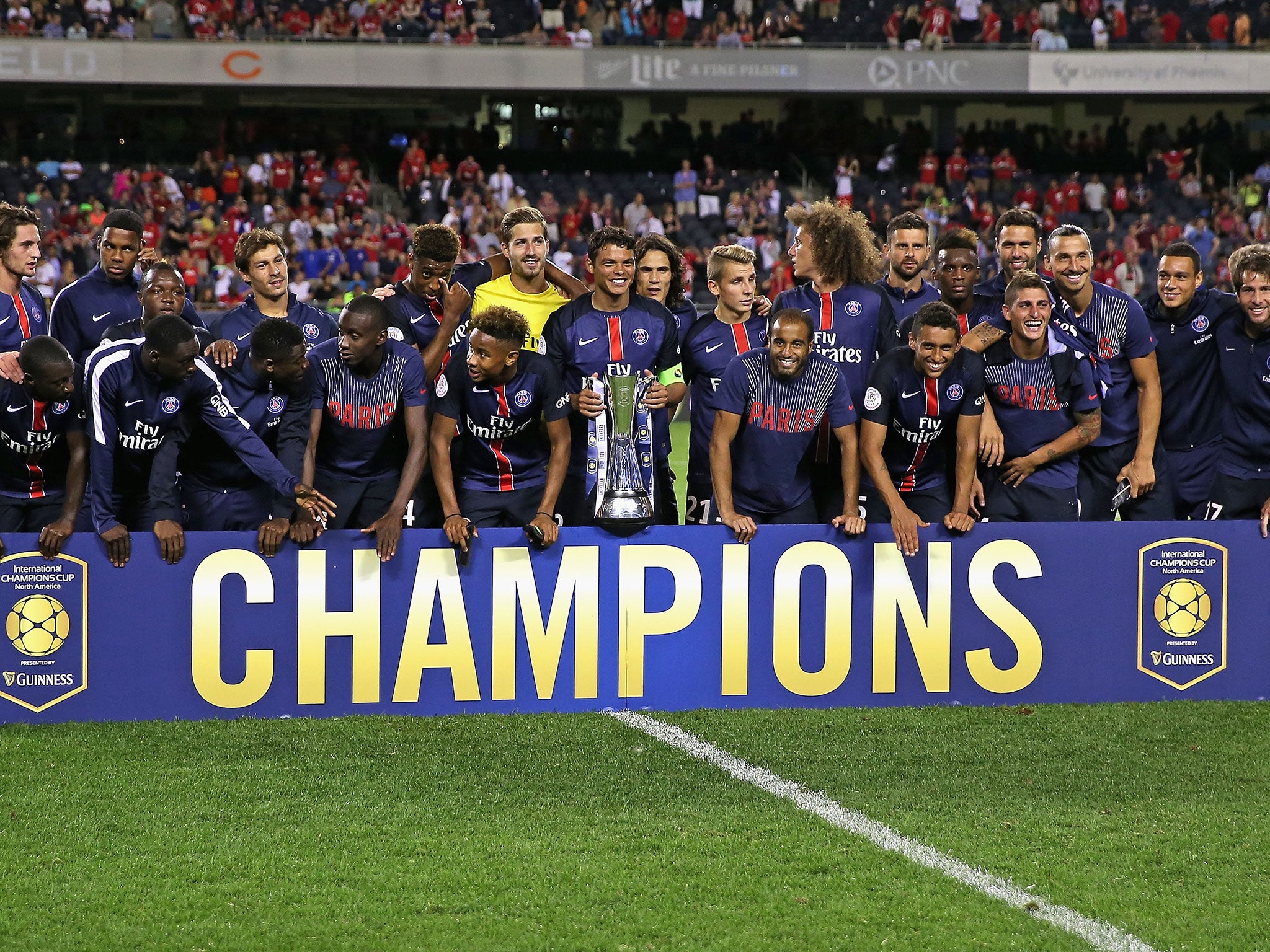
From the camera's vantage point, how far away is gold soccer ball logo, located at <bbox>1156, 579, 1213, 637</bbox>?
636cm

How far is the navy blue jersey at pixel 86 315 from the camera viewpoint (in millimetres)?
7023

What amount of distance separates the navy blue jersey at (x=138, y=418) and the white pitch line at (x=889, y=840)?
1907 mm

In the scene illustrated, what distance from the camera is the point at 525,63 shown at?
28641mm

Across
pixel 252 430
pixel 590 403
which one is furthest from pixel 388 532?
pixel 590 403

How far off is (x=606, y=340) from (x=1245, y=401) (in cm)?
307

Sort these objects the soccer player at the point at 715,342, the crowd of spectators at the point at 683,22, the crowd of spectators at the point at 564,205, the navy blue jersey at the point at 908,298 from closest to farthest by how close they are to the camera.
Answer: the soccer player at the point at 715,342 < the navy blue jersey at the point at 908,298 < the crowd of spectators at the point at 564,205 < the crowd of spectators at the point at 683,22

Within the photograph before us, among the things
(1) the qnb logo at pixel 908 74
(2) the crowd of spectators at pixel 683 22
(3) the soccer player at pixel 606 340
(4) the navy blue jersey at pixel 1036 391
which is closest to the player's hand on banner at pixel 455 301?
(3) the soccer player at pixel 606 340

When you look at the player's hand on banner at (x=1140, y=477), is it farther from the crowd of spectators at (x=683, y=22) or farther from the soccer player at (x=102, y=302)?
the crowd of spectators at (x=683, y=22)

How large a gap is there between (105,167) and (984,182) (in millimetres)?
17460

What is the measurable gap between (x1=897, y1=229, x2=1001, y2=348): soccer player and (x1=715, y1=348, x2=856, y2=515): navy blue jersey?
56 centimetres

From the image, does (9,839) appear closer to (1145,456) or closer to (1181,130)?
(1145,456)

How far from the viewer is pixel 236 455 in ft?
20.6

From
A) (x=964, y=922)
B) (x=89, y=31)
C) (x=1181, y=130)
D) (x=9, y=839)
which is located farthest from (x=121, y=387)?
(x=1181, y=130)

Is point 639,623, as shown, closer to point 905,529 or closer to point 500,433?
point 500,433
